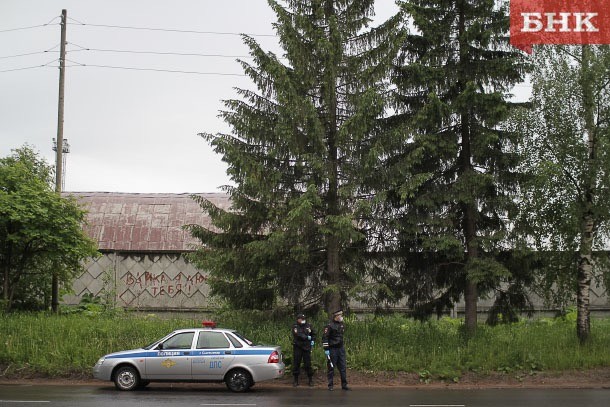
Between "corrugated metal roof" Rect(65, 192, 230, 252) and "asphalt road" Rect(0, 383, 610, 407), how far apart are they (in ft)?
35.1

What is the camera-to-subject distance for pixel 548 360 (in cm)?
1775

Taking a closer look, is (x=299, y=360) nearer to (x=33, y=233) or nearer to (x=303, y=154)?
(x=303, y=154)

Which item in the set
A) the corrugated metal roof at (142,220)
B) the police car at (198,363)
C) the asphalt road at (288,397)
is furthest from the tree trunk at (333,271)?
the corrugated metal roof at (142,220)

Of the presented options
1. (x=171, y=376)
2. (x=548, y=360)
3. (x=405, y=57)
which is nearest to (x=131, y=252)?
(x=171, y=376)

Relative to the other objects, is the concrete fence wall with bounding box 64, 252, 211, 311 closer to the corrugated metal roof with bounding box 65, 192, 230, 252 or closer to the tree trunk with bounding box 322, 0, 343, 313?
the corrugated metal roof with bounding box 65, 192, 230, 252

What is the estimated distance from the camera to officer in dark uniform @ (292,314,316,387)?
660 inches

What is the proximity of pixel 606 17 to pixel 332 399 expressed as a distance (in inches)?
512

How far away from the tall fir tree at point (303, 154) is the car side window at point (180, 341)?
101 inches

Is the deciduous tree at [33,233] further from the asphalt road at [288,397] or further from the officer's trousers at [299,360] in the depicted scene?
the officer's trousers at [299,360]

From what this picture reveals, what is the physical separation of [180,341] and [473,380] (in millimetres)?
7578

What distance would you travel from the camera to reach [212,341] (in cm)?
1609

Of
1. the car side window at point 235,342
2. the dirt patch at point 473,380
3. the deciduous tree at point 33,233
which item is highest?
the deciduous tree at point 33,233

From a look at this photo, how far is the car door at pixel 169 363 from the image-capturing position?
1588 cm

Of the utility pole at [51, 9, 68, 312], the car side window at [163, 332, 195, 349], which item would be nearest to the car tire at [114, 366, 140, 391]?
the car side window at [163, 332, 195, 349]
